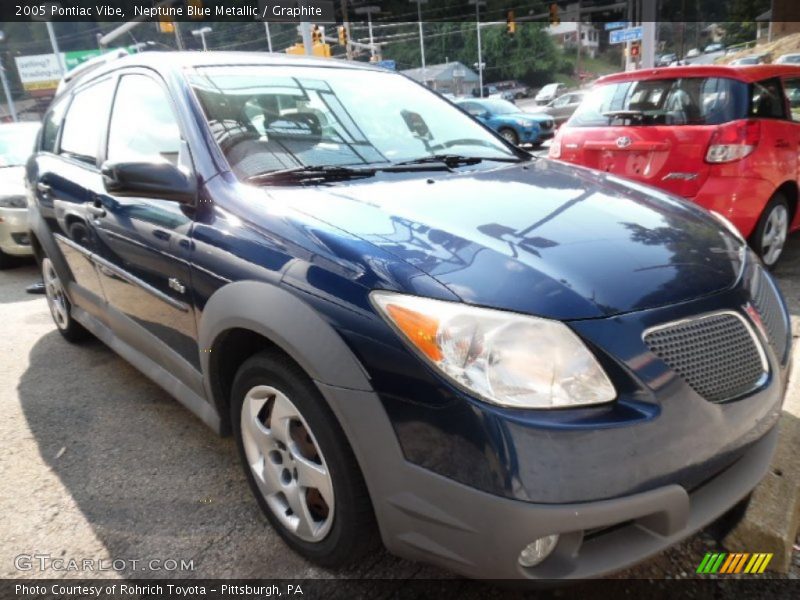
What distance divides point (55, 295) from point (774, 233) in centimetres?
505

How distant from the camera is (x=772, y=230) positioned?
14.1 ft

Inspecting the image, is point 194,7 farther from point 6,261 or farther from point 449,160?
point 449,160

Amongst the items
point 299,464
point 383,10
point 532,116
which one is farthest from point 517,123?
point 383,10

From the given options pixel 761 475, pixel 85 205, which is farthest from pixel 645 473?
pixel 85 205

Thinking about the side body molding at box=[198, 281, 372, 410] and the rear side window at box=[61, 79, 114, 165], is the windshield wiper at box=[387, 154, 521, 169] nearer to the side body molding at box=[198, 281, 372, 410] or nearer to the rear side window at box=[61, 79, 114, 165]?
the side body molding at box=[198, 281, 372, 410]

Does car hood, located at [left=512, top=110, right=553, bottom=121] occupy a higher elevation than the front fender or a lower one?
lower

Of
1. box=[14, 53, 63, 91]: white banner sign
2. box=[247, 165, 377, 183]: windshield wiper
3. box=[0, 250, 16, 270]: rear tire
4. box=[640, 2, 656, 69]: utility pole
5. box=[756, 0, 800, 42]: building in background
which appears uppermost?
box=[14, 53, 63, 91]: white banner sign

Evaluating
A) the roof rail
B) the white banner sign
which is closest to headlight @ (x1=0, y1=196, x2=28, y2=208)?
the roof rail

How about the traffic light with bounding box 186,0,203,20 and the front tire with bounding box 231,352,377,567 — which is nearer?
the front tire with bounding box 231,352,377,567

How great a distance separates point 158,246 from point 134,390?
1.35m

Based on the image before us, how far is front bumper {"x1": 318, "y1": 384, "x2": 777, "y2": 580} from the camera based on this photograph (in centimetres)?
129

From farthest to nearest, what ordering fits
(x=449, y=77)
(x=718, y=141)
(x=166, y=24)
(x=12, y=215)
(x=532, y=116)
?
(x=449, y=77) < (x=166, y=24) < (x=532, y=116) < (x=12, y=215) < (x=718, y=141)

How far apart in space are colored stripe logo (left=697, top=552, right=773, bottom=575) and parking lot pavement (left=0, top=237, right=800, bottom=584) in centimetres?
4

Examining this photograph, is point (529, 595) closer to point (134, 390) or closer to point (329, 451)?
point (329, 451)
